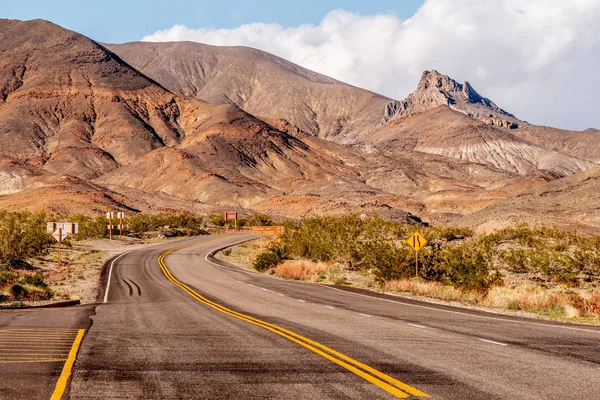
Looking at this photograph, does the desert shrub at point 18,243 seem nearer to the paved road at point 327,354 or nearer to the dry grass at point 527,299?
the paved road at point 327,354

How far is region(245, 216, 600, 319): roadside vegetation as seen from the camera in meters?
17.3

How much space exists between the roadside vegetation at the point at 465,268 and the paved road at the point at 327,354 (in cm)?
336

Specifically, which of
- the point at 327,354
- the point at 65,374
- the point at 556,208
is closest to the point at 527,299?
the point at 327,354

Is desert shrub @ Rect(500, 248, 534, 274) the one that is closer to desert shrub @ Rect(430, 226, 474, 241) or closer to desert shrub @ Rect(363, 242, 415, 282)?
desert shrub @ Rect(363, 242, 415, 282)

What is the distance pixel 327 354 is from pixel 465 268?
17.6 m

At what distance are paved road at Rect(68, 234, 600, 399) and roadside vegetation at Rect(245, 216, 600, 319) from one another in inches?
132

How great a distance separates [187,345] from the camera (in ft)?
30.9

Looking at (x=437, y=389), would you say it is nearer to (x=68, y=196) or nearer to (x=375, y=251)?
(x=375, y=251)

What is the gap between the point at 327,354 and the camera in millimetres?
8445

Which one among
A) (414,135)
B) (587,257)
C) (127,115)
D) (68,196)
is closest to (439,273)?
(587,257)

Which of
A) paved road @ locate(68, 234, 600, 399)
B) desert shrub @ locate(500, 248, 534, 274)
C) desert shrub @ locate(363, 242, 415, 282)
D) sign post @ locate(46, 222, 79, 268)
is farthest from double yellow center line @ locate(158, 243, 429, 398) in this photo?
desert shrub @ locate(500, 248, 534, 274)

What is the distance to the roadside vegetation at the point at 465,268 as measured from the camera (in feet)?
56.8

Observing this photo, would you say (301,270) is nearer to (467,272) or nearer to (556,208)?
(467,272)

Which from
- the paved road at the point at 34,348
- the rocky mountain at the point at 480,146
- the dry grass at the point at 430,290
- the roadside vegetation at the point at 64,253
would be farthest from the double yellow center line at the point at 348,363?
the rocky mountain at the point at 480,146
